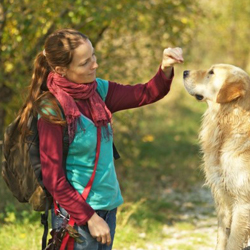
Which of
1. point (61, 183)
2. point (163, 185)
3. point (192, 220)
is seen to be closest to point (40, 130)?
point (61, 183)

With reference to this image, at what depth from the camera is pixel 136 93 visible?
3135 millimetres

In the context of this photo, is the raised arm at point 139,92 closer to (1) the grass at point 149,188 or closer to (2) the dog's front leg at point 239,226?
(2) the dog's front leg at point 239,226

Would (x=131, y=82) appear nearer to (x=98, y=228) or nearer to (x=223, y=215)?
(x=223, y=215)

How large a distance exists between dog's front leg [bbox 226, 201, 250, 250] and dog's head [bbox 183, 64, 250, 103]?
85 cm

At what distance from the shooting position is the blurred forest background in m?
5.82

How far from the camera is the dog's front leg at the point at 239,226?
411 cm

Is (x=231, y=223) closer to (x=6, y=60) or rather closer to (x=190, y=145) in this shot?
(x=6, y=60)

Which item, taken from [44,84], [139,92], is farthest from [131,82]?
[44,84]

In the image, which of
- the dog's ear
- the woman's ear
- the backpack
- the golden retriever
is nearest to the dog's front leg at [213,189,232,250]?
the golden retriever

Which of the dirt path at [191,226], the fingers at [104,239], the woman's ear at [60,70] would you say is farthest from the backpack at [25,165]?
the dirt path at [191,226]

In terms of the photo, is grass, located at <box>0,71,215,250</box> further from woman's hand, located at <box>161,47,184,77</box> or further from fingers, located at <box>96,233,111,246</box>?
woman's hand, located at <box>161,47,184,77</box>

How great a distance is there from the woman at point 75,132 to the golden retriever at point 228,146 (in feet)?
4.86

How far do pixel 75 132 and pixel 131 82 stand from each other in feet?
17.1

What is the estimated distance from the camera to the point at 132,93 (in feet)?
10.3
